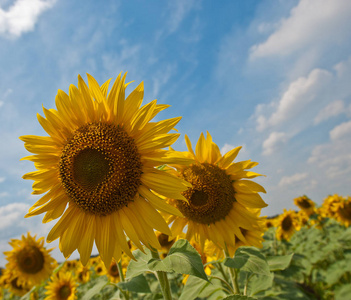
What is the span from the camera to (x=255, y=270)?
254 cm

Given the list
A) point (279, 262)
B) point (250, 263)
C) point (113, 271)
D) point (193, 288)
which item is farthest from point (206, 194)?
point (113, 271)

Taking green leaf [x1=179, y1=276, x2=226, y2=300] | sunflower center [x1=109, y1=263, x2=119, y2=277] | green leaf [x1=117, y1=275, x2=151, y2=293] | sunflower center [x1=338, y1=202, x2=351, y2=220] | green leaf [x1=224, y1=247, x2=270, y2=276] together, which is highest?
sunflower center [x1=338, y1=202, x2=351, y2=220]

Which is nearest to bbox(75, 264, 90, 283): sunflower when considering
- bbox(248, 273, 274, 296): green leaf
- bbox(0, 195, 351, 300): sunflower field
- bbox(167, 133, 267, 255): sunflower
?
bbox(0, 195, 351, 300): sunflower field

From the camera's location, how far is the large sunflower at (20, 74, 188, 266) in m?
2.28

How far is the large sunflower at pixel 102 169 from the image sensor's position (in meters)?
2.28

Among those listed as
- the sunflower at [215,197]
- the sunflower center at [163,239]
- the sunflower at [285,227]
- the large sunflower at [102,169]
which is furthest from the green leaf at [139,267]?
the sunflower at [285,227]

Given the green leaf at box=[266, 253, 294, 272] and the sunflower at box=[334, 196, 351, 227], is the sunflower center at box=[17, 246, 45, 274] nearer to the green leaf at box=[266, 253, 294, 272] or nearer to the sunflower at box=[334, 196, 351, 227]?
the green leaf at box=[266, 253, 294, 272]

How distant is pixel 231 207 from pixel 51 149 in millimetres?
2067

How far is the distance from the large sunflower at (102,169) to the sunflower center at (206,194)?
0.75 meters

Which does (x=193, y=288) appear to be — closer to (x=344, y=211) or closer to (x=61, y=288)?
(x=61, y=288)

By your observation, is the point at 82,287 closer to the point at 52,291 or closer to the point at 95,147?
the point at 52,291

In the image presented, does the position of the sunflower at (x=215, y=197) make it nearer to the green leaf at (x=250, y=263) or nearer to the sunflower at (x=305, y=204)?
the green leaf at (x=250, y=263)

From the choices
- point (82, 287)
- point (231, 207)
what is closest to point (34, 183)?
point (231, 207)

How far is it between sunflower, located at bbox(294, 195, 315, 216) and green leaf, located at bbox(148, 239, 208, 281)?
11.5 metres
